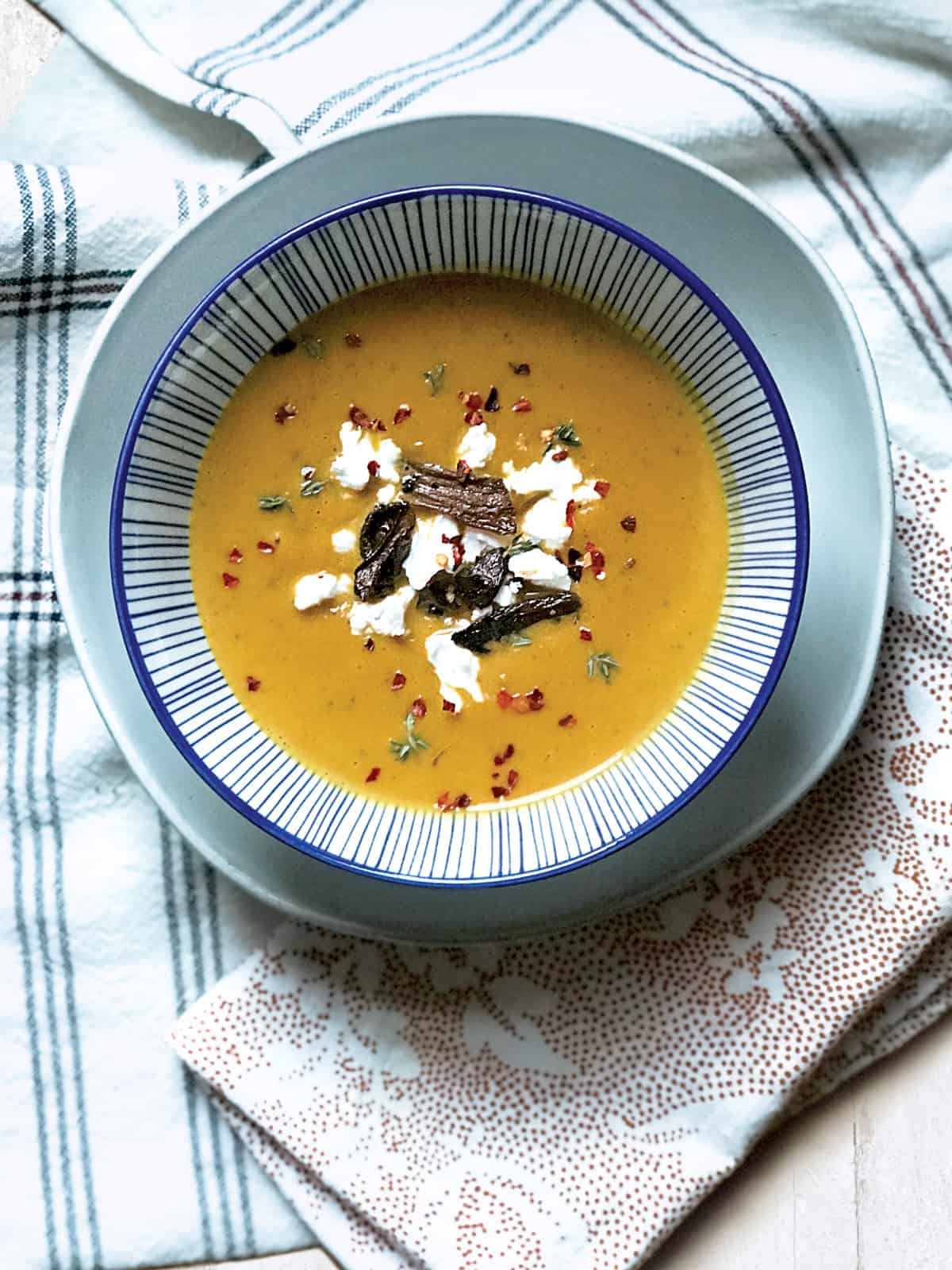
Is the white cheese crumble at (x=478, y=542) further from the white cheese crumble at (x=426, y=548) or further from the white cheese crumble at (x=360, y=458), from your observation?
the white cheese crumble at (x=360, y=458)

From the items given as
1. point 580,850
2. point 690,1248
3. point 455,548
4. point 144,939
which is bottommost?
point 690,1248

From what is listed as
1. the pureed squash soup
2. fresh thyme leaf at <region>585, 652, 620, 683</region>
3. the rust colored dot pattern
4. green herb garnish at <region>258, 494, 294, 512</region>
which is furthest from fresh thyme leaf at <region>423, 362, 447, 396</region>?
the rust colored dot pattern

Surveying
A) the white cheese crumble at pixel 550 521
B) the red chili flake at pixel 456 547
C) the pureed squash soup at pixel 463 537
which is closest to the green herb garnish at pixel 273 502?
the pureed squash soup at pixel 463 537

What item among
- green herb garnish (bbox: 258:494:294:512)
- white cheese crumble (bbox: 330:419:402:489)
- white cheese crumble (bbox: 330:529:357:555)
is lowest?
white cheese crumble (bbox: 330:529:357:555)

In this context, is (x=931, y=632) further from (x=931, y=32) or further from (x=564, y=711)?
(x=931, y=32)

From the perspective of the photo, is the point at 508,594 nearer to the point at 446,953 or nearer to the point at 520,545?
the point at 520,545

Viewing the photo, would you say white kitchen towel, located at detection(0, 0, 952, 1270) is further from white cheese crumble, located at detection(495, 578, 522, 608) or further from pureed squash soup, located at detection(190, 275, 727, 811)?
white cheese crumble, located at detection(495, 578, 522, 608)

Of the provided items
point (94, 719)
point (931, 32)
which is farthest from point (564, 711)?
point (931, 32)
